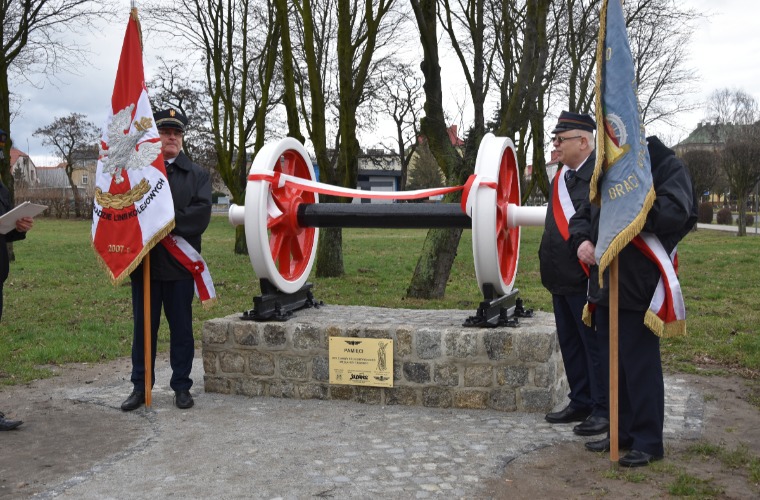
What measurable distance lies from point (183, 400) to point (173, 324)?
0.57 meters

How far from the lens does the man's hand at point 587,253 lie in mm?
4504

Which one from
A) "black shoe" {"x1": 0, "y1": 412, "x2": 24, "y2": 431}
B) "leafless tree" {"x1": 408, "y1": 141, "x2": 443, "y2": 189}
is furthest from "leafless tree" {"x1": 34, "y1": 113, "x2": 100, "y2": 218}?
"black shoe" {"x1": 0, "y1": 412, "x2": 24, "y2": 431}

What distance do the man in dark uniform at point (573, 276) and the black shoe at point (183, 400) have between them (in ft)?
8.58

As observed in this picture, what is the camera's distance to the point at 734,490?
4.05 m

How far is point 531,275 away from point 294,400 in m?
9.23

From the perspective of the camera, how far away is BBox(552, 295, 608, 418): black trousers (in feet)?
17.2

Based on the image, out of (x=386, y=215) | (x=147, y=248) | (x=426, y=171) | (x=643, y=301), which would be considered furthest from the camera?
(x=426, y=171)

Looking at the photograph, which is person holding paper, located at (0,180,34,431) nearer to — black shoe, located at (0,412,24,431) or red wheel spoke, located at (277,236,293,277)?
black shoe, located at (0,412,24,431)

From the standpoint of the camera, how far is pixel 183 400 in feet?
19.5

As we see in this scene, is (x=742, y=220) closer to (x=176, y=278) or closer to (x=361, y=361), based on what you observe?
(x=361, y=361)

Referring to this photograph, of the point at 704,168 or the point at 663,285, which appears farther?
the point at 704,168

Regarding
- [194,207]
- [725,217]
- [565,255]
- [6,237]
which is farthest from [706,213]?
[6,237]

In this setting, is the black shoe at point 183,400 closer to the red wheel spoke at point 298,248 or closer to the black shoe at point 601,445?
the red wheel spoke at point 298,248

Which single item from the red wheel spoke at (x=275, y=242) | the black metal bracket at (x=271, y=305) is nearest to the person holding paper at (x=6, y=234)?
the black metal bracket at (x=271, y=305)
